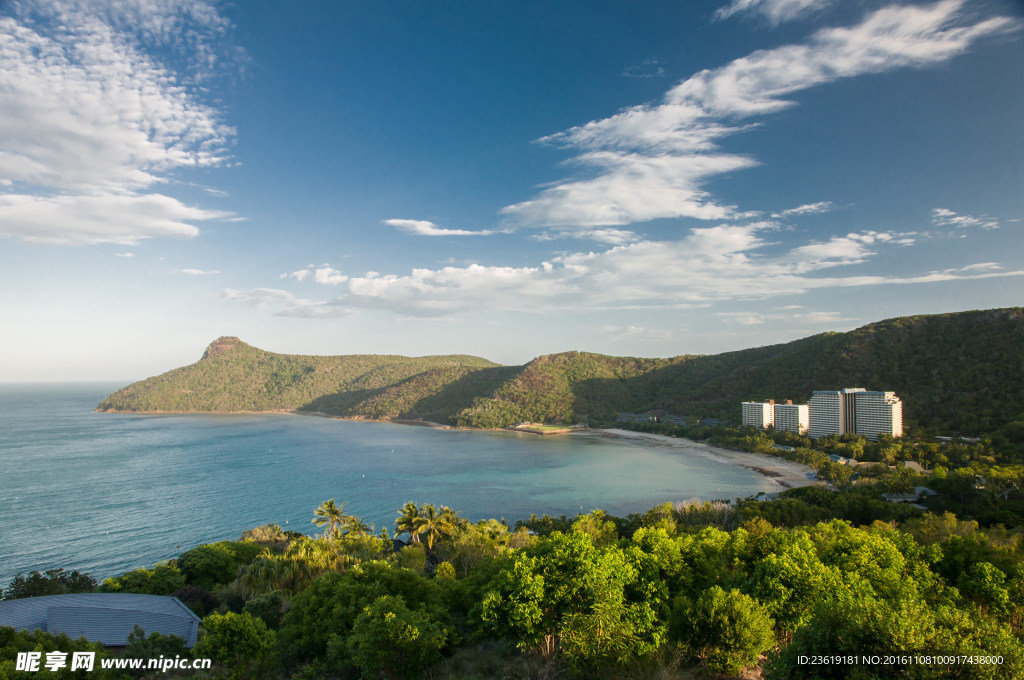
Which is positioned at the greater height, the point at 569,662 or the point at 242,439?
the point at 569,662

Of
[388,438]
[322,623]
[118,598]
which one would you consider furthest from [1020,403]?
[388,438]

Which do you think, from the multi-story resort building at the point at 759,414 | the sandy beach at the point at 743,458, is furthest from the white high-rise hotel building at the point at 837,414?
the sandy beach at the point at 743,458

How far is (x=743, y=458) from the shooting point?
71.8 metres

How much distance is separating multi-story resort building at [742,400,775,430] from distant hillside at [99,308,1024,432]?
6.50 m

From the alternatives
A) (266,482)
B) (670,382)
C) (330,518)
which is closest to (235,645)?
(330,518)

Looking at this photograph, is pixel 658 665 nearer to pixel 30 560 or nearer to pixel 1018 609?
pixel 1018 609

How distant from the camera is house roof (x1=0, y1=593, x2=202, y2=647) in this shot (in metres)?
15.5

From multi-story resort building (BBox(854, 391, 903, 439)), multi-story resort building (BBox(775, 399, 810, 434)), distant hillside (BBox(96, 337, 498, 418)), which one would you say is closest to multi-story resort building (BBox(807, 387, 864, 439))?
multi-story resort building (BBox(775, 399, 810, 434))

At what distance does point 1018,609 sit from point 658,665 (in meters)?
10.6

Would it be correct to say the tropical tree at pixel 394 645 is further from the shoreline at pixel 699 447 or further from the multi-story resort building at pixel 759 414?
the multi-story resort building at pixel 759 414

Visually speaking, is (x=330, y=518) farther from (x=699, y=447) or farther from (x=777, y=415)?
(x=777, y=415)

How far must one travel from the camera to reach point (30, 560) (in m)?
33.1

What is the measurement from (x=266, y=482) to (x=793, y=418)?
79525mm

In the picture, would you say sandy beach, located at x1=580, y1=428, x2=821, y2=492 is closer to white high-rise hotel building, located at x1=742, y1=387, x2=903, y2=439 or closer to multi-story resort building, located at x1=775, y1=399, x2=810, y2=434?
multi-story resort building, located at x1=775, y1=399, x2=810, y2=434
